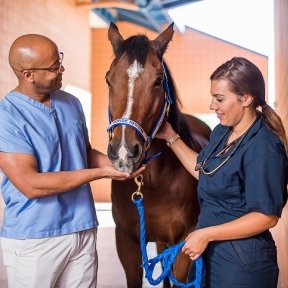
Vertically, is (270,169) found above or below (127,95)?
below

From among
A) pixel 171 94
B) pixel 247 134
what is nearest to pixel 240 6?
pixel 171 94

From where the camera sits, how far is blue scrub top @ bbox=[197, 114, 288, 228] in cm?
118

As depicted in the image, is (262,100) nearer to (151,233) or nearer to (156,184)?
(156,184)

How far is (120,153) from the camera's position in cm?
134

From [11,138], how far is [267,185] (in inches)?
30.3

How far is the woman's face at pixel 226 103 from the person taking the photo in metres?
1.29

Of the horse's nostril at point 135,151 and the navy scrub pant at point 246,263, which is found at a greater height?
the horse's nostril at point 135,151

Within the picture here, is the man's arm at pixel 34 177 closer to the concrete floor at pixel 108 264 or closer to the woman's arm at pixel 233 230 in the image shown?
the woman's arm at pixel 233 230

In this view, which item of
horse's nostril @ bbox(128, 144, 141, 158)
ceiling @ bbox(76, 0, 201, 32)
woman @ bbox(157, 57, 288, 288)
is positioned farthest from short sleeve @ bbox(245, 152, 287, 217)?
ceiling @ bbox(76, 0, 201, 32)

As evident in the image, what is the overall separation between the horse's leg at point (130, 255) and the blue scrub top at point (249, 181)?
712 millimetres

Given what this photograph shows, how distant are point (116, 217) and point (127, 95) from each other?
0.78m

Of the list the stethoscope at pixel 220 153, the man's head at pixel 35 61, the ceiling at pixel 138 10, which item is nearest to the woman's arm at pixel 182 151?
the stethoscope at pixel 220 153

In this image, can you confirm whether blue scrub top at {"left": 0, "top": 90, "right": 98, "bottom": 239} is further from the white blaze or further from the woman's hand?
the woman's hand

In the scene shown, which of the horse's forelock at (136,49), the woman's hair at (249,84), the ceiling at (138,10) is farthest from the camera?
the ceiling at (138,10)
